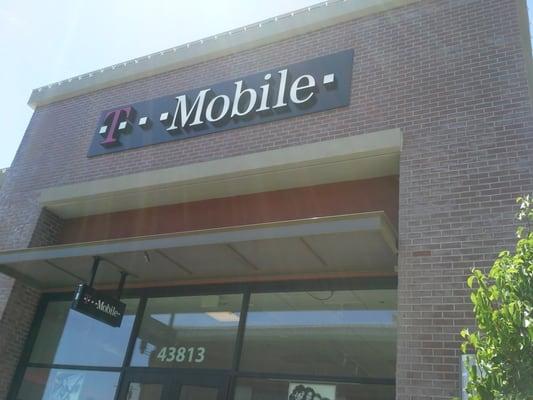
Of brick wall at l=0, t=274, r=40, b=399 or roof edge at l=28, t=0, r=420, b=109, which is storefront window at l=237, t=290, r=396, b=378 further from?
Result: roof edge at l=28, t=0, r=420, b=109

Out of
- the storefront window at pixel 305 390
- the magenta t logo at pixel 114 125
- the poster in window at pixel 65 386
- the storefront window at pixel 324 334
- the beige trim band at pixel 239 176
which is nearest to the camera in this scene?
the storefront window at pixel 305 390

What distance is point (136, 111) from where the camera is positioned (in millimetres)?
9992

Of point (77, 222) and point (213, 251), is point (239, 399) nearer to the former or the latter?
point (213, 251)

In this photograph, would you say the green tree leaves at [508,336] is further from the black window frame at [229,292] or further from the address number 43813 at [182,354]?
the address number 43813 at [182,354]

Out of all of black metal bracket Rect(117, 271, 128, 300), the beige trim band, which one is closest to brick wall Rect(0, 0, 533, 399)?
the beige trim band

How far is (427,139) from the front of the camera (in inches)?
269

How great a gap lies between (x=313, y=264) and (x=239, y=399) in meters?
2.08

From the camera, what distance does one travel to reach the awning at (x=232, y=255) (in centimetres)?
618

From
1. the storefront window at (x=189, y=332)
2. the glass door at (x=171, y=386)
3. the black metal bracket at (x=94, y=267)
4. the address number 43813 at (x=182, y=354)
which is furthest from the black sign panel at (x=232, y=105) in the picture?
the glass door at (x=171, y=386)

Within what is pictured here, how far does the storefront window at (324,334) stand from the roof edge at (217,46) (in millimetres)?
4430

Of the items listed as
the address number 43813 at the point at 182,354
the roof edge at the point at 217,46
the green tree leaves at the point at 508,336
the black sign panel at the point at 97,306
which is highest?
the roof edge at the point at 217,46

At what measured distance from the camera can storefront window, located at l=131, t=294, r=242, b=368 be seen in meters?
7.87

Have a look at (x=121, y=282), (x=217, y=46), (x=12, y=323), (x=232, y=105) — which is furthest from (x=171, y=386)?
(x=217, y=46)

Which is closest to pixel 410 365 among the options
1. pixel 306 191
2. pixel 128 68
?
pixel 306 191
